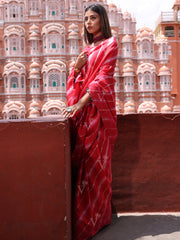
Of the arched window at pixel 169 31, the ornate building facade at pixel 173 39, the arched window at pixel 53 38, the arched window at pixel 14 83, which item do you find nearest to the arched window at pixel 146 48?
the ornate building facade at pixel 173 39

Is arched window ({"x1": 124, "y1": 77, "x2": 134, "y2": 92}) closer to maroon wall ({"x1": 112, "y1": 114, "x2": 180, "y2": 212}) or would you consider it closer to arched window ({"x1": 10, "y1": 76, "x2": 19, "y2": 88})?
arched window ({"x1": 10, "y1": 76, "x2": 19, "y2": 88})

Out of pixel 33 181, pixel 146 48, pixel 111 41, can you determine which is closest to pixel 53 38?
pixel 146 48

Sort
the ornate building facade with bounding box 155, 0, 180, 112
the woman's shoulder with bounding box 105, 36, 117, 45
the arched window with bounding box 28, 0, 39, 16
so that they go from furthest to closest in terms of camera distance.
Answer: the ornate building facade with bounding box 155, 0, 180, 112 → the arched window with bounding box 28, 0, 39, 16 → the woman's shoulder with bounding box 105, 36, 117, 45

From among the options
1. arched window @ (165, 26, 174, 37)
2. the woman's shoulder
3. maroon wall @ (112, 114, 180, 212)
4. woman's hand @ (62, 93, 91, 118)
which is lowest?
maroon wall @ (112, 114, 180, 212)

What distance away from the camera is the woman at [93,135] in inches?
60.1

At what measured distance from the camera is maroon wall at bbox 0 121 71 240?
4.31ft

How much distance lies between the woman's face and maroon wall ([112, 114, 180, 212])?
60cm

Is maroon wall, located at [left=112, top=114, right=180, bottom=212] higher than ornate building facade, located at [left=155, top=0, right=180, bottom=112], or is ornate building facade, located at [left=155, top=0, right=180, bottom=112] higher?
ornate building facade, located at [left=155, top=0, right=180, bottom=112]

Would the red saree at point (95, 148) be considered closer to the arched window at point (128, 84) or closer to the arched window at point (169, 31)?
the arched window at point (128, 84)

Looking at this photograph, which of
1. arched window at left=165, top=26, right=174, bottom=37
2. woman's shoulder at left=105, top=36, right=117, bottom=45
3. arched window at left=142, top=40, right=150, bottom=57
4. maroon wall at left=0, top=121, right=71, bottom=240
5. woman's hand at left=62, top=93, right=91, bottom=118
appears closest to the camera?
maroon wall at left=0, top=121, right=71, bottom=240

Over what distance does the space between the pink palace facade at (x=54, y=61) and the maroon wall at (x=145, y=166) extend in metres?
11.8

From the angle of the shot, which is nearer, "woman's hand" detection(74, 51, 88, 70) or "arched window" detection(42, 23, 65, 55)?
"woman's hand" detection(74, 51, 88, 70)

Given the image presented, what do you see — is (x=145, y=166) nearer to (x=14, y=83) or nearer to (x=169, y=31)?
(x=14, y=83)

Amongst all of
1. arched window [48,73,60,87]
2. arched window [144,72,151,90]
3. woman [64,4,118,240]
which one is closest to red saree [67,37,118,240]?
woman [64,4,118,240]
